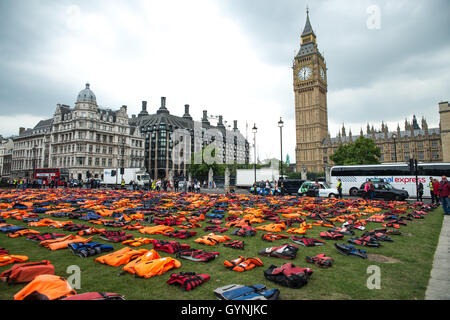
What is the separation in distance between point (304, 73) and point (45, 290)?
379 feet

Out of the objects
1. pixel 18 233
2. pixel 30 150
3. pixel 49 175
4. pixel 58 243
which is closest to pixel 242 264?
pixel 58 243

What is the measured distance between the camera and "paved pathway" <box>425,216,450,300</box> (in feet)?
12.8

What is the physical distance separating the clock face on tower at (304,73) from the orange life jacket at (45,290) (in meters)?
114

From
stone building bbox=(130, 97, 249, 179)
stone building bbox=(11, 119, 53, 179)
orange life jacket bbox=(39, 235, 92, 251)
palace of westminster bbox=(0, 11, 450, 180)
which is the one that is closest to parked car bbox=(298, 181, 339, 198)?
orange life jacket bbox=(39, 235, 92, 251)

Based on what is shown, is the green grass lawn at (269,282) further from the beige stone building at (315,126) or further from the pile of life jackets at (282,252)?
the beige stone building at (315,126)

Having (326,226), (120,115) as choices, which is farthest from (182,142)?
(326,226)

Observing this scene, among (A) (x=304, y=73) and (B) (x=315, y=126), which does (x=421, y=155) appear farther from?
(A) (x=304, y=73)

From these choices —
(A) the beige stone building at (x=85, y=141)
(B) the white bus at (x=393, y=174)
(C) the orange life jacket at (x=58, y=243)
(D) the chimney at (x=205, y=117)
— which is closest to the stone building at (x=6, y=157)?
(A) the beige stone building at (x=85, y=141)

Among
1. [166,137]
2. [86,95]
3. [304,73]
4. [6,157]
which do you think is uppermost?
[304,73]

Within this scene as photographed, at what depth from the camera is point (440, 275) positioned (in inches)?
186

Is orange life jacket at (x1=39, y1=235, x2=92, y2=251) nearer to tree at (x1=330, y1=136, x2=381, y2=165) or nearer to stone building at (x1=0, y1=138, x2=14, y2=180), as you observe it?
tree at (x1=330, y1=136, x2=381, y2=165)
